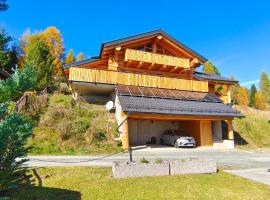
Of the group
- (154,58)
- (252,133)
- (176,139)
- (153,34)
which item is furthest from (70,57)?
(252,133)

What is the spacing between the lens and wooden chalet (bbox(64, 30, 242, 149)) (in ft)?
62.9

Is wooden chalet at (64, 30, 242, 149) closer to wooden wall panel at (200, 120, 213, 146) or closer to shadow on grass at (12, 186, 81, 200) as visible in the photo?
wooden wall panel at (200, 120, 213, 146)

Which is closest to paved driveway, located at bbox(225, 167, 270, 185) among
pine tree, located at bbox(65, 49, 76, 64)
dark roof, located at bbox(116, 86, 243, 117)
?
dark roof, located at bbox(116, 86, 243, 117)

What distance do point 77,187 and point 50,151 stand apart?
21.6ft

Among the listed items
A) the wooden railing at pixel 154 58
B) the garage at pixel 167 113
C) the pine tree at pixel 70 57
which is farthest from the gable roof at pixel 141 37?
the pine tree at pixel 70 57

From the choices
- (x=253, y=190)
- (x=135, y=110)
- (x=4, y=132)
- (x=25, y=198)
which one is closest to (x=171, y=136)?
(x=135, y=110)

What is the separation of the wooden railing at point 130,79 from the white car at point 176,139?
4.58 meters

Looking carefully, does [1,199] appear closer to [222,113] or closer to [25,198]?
[25,198]

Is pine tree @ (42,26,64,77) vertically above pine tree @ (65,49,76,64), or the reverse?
pine tree @ (42,26,64,77)

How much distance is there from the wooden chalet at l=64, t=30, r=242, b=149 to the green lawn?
7449 mm

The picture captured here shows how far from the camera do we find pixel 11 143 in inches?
135

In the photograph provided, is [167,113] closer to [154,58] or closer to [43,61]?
[154,58]

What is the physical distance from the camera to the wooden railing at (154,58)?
22438mm

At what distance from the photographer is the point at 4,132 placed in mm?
3062
